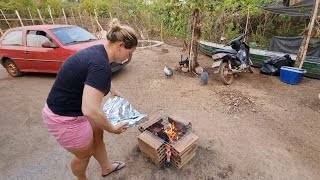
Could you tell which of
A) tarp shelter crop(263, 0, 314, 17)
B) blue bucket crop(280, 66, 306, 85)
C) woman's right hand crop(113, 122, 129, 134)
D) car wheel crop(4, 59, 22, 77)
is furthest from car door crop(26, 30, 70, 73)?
tarp shelter crop(263, 0, 314, 17)

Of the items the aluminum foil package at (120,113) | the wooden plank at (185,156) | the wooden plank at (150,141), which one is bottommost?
the wooden plank at (185,156)

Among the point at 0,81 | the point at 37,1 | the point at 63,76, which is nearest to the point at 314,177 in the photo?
the point at 63,76

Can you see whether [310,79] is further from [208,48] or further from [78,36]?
[78,36]

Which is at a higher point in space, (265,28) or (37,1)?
(37,1)

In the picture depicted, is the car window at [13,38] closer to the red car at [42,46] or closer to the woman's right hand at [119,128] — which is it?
the red car at [42,46]

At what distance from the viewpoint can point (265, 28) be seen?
9578mm

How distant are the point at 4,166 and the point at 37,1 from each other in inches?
740

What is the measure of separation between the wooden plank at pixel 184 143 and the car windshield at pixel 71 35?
4470 millimetres

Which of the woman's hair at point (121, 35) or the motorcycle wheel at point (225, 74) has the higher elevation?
the woman's hair at point (121, 35)

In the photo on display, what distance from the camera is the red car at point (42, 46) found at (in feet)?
19.4

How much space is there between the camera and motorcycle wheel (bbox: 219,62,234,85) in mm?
5668

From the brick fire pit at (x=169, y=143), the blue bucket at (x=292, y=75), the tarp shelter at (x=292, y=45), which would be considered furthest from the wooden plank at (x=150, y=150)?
the tarp shelter at (x=292, y=45)

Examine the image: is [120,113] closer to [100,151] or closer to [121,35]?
[100,151]

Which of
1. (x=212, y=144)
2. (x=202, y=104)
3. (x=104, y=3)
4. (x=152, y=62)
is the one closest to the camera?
(x=212, y=144)
